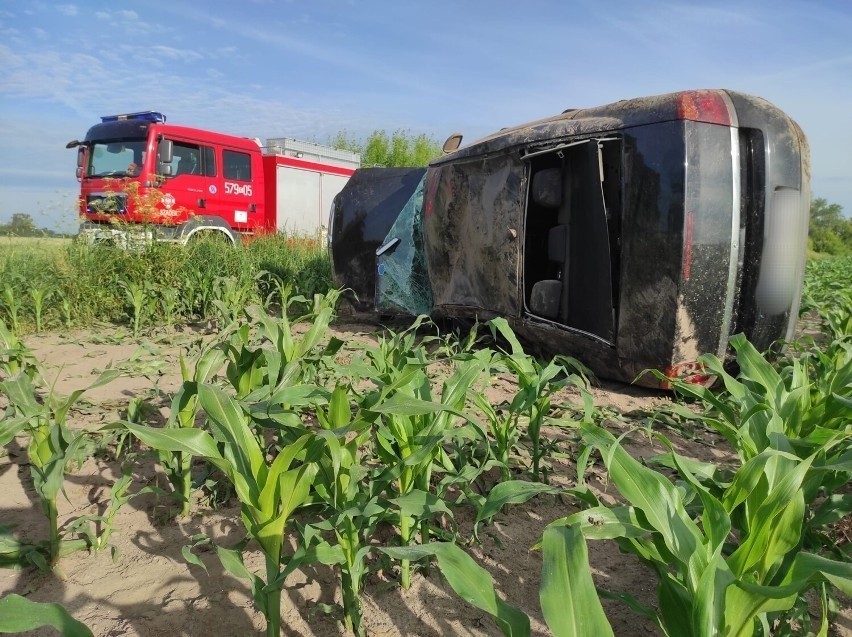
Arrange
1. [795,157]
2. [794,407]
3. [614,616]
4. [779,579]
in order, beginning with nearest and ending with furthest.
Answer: [779,579], [614,616], [794,407], [795,157]

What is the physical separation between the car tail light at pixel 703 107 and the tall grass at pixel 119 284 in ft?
11.7

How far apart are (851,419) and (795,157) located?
6.73 feet

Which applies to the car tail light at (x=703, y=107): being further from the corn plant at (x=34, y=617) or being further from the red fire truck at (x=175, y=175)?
the red fire truck at (x=175, y=175)

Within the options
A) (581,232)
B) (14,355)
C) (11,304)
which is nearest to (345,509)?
(14,355)

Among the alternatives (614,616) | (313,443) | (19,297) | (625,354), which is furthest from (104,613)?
(19,297)

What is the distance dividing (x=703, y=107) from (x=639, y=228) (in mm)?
747

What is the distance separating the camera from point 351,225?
19.8ft

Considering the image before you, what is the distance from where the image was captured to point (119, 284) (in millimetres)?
6105

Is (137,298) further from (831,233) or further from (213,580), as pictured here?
(831,233)

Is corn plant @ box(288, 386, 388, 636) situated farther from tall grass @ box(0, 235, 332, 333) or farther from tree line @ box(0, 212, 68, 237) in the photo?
tree line @ box(0, 212, 68, 237)

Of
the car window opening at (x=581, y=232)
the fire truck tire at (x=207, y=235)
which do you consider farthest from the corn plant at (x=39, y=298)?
the car window opening at (x=581, y=232)

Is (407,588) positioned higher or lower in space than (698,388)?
lower

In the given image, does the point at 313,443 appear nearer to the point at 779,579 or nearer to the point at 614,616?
the point at 614,616

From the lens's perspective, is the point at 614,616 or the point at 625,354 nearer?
the point at 614,616
